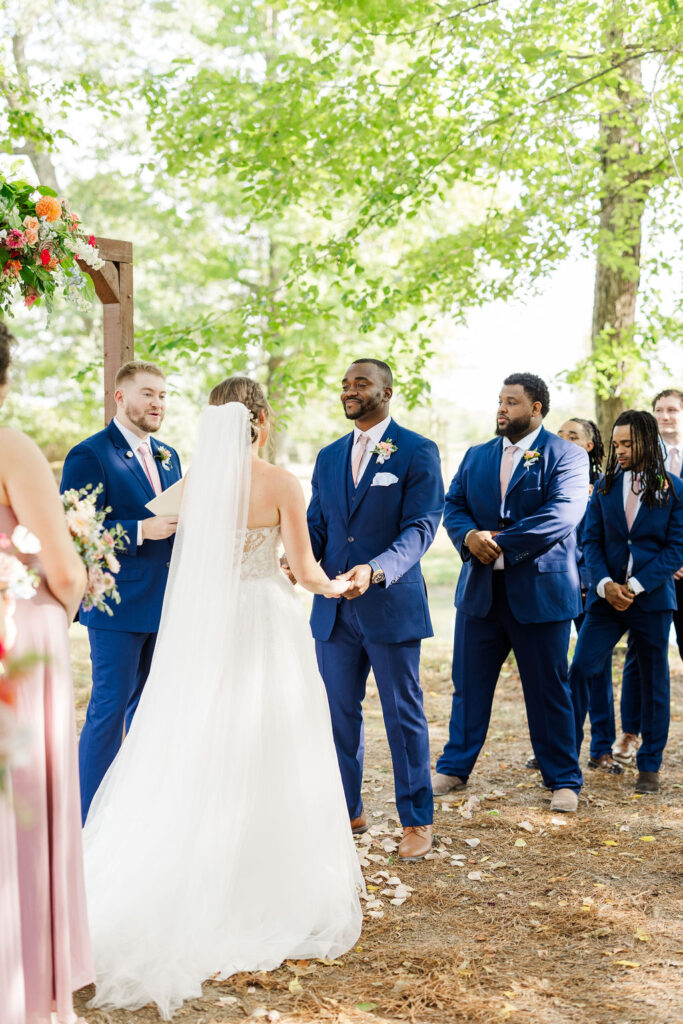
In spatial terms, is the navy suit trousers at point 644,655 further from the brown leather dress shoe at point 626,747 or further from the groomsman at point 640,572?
the brown leather dress shoe at point 626,747

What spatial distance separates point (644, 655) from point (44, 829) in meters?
4.13

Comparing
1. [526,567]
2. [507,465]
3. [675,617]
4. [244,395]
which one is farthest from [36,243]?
[675,617]

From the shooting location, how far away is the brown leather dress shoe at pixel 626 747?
21.1 ft

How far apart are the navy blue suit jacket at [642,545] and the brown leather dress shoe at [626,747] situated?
1254 millimetres

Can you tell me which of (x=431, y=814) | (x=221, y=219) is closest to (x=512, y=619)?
(x=431, y=814)

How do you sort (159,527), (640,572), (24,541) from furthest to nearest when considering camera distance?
(640,572)
(159,527)
(24,541)

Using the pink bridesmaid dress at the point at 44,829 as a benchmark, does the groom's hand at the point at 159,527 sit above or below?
above

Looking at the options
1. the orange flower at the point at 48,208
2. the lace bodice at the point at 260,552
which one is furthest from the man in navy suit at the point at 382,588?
the orange flower at the point at 48,208

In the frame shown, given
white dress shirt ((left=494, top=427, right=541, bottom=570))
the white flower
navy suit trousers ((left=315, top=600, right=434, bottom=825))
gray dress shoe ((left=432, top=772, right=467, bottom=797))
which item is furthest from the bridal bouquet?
gray dress shoe ((left=432, top=772, right=467, bottom=797))

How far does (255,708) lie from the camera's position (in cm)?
369

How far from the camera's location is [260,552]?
383 cm

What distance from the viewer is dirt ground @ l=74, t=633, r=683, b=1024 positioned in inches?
126

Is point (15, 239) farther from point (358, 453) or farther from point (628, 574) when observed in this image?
point (628, 574)

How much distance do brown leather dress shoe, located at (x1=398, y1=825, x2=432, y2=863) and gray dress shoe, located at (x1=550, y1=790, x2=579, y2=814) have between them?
1021 millimetres
